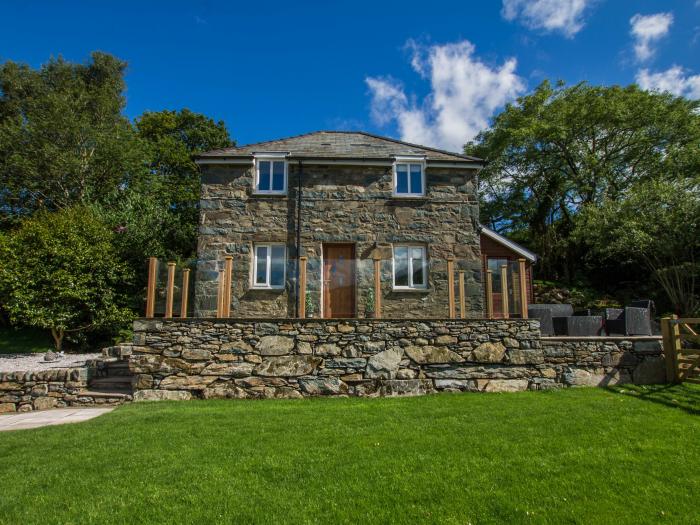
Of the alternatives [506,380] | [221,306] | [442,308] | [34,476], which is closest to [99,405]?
[221,306]

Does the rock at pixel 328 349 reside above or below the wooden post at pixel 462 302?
below

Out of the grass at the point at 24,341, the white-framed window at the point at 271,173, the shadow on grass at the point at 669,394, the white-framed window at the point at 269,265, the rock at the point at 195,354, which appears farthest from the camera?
the grass at the point at 24,341

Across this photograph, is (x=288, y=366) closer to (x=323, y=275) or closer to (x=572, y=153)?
(x=323, y=275)

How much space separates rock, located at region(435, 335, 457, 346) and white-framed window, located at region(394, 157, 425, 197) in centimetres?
598

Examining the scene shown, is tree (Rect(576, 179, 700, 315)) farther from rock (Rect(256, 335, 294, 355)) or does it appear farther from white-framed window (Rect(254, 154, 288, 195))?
rock (Rect(256, 335, 294, 355))

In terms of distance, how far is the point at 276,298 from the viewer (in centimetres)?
1205

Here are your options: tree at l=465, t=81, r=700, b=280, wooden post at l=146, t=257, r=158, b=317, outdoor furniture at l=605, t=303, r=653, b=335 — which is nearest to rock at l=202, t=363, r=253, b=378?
wooden post at l=146, t=257, r=158, b=317

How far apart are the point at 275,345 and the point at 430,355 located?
3108 mm

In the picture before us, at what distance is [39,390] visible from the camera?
8.35 meters

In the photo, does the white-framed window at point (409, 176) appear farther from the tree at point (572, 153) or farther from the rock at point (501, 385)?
the tree at point (572, 153)

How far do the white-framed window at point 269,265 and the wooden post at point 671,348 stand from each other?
9.32m

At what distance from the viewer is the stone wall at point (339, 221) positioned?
1217cm

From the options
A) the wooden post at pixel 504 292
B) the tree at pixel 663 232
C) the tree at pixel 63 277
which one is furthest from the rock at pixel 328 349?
the tree at pixel 663 232

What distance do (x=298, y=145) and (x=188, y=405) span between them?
30.3 ft
